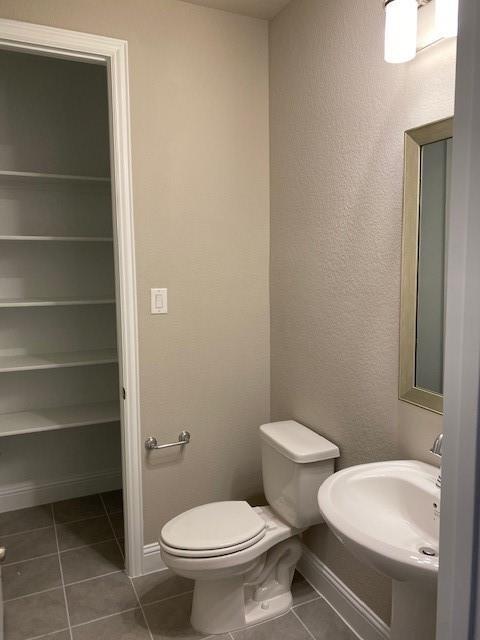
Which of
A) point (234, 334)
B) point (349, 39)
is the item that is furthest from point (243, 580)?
point (349, 39)

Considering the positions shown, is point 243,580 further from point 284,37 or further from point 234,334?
point 284,37

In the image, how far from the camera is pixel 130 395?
2.21m

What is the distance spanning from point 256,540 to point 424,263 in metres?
1.17

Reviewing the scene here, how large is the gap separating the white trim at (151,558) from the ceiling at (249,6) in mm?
2401

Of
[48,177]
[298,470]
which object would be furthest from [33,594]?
[48,177]

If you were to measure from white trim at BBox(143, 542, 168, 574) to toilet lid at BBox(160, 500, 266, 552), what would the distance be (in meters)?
0.44

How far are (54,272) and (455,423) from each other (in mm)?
2687

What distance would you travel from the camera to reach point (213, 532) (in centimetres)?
189

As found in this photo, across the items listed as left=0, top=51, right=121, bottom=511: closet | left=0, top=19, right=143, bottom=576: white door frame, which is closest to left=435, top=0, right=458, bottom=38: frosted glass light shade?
left=0, top=19, right=143, bottom=576: white door frame

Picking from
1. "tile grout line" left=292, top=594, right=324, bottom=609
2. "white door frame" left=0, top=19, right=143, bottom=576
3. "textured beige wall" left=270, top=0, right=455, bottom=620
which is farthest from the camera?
"tile grout line" left=292, top=594, right=324, bottom=609

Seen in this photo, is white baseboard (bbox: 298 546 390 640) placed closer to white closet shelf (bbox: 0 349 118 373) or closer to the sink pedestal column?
the sink pedestal column

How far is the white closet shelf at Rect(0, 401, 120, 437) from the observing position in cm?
264

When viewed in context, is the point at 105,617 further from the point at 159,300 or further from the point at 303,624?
the point at 159,300

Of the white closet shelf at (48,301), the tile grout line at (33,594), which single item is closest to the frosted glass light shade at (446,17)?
the white closet shelf at (48,301)
